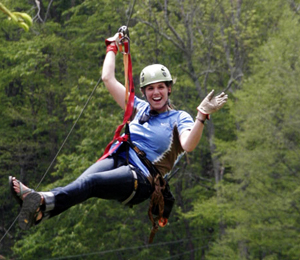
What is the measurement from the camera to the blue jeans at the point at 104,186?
4430 mm

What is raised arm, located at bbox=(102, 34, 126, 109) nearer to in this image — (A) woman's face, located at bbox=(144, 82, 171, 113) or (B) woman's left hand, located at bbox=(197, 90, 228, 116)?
(A) woman's face, located at bbox=(144, 82, 171, 113)

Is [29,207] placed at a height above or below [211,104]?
below

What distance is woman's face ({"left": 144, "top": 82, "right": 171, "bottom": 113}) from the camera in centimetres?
524

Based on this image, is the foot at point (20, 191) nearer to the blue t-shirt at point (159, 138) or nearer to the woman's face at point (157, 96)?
the blue t-shirt at point (159, 138)

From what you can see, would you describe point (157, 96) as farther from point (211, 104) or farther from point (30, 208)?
point (30, 208)

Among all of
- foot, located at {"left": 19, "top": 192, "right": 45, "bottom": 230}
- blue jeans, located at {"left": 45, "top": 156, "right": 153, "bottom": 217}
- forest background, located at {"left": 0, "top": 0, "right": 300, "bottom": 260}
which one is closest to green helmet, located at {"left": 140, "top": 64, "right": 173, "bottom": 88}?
blue jeans, located at {"left": 45, "top": 156, "right": 153, "bottom": 217}

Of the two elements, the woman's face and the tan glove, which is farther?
the woman's face

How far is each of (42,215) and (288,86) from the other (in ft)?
45.0

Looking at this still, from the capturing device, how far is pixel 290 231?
17.7 m

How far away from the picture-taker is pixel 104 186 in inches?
185

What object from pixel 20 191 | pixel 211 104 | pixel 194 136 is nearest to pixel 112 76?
pixel 194 136

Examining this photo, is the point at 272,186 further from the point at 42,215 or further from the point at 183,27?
the point at 42,215

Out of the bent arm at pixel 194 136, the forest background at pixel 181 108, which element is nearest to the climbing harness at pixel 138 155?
the bent arm at pixel 194 136

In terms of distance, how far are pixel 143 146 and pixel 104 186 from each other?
1.85 feet
